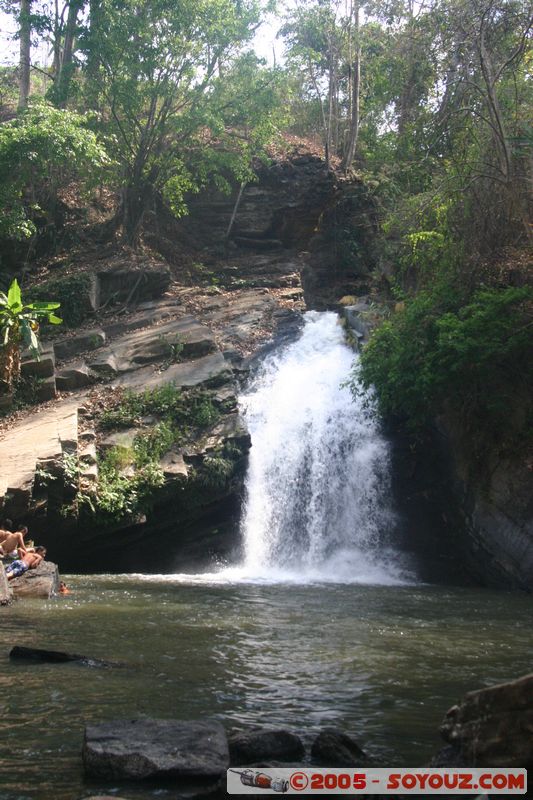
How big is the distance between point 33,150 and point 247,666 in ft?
57.9

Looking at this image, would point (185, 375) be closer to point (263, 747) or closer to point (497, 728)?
point (263, 747)

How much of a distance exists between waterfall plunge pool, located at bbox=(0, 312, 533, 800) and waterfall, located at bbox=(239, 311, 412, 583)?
4cm

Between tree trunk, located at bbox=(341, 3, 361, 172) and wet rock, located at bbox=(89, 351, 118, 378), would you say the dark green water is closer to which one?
wet rock, located at bbox=(89, 351, 118, 378)

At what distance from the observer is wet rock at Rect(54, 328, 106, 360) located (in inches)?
843

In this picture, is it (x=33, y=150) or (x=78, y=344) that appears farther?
(x=78, y=344)

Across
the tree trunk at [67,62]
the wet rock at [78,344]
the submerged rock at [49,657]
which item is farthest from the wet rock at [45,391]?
the submerged rock at [49,657]

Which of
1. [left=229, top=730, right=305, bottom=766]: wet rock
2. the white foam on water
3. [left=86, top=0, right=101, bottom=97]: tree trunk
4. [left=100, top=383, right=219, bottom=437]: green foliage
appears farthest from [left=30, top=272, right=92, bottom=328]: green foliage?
[left=229, top=730, right=305, bottom=766]: wet rock

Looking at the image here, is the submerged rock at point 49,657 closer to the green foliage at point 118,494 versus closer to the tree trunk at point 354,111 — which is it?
the green foliage at point 118,494

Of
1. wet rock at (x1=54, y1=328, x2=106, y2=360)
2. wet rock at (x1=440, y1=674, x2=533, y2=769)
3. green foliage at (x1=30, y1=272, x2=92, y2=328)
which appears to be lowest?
wet rock at (x1=440, y1=674, x2=533, y2=769)

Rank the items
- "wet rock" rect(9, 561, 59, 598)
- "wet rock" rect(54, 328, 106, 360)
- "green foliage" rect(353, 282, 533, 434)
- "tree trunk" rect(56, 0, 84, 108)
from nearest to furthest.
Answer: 1. "wet rock" rect(9, 561, 59, 598)
2. "green foliage" rect(353, 282, 533, 434)
3. "wet rock" rect(54, 328, 106, 360)
4. "tree trunk" rect(56, 0, 84, 108)

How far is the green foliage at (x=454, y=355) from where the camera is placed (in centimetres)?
1496

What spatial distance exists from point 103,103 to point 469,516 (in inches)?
724

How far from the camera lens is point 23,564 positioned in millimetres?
12789

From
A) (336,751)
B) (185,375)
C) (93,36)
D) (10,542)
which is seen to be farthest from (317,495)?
(93,36)
